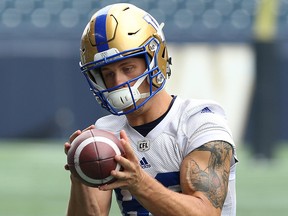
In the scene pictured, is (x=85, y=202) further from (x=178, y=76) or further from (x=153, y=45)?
(x=178, y=76)

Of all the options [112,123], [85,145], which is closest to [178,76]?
[112,123]

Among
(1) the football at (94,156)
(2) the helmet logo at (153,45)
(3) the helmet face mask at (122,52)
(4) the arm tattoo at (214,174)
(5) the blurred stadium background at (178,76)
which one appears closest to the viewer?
(1) the football at (94,156)

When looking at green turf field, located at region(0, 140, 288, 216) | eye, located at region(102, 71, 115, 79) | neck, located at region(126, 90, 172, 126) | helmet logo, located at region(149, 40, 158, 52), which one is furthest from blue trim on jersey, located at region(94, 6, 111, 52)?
green turf field, located at region(0, 140, 288, 216)

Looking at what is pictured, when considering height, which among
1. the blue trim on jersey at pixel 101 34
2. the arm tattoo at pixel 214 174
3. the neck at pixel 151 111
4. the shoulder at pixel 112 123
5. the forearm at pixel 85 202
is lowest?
the forearm at pixel 85 202

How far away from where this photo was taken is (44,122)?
56.1 ft

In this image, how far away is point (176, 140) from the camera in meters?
4.27

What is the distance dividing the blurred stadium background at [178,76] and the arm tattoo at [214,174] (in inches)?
388

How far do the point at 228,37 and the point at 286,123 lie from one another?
188 centimetres

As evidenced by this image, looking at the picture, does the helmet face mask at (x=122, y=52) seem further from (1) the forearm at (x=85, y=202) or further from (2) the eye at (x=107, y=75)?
(1) the forearm at (x=85, y=202)

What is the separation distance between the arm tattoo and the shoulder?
1.79 ft

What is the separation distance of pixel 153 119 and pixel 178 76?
11.5 m

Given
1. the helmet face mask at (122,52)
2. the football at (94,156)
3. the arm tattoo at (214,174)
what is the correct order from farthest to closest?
the helmet face mask at (122,52) < the arm tattoo at (214,174) < the football at (94,156)

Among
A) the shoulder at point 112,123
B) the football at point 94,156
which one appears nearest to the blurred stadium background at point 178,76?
the shoulder at point 112,123

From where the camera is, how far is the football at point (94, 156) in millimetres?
3787
